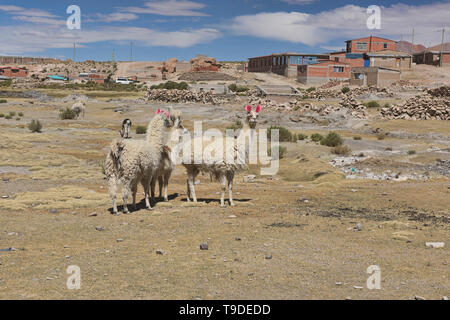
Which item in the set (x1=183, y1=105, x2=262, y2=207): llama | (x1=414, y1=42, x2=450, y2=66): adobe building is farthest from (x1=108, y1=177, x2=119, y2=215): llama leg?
(x1=414, y1=42, x2=450, y2=66): adobe building

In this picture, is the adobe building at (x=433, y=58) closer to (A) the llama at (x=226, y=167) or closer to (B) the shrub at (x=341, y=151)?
(B) the shrub at (x=341, y=151)

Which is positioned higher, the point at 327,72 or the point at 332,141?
the point at 327,72

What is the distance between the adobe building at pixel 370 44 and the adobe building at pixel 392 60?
1271cm

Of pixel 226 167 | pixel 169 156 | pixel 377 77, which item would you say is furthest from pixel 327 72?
pixel 226 167

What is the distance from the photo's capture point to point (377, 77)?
67.8m

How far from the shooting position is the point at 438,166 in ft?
61.3

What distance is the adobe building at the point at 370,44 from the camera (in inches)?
3681

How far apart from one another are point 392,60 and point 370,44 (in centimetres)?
1491

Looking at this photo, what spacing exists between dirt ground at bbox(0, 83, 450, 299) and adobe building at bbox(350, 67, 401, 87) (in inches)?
2092

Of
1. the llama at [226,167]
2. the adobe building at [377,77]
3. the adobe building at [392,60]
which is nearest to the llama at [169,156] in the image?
the llama at [226,167]

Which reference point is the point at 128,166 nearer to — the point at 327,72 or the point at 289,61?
the point at 327,72

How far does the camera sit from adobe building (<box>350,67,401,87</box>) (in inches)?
2667

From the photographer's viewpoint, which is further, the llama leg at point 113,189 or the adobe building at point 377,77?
the adobe building at point 377,77
